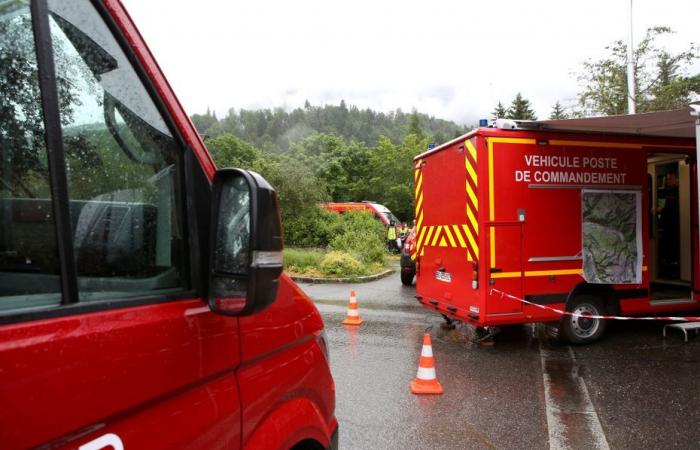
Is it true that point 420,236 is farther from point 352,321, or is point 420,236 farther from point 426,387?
point 426,387

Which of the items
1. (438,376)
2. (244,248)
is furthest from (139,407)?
(438,376)

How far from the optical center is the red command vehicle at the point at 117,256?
1.11m

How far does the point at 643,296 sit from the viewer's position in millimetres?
7129

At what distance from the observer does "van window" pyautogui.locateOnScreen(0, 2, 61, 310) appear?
1156 millimetres

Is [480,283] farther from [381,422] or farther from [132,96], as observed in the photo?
[132,96]

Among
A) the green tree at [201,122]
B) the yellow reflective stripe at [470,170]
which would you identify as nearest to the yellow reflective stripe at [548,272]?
the yellow reflective stripe at [470,170]

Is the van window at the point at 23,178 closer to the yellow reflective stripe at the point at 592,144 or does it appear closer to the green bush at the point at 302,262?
the yellow reflective stripe at the point at 592,144

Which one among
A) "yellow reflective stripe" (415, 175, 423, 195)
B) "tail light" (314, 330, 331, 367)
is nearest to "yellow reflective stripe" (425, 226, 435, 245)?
"yellow reflective stripe" (415, 175, 423, 195)

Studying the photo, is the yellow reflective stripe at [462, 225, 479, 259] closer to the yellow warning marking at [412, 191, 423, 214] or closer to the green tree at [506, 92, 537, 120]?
the yellow warning marking at [412, 191, 423, 214]

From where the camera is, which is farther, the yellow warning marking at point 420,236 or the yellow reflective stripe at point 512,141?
the yellow warning marking at point 420,236

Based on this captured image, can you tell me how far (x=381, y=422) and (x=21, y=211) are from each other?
3897 millimetres

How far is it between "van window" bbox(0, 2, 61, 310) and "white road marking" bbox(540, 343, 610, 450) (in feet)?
13.0

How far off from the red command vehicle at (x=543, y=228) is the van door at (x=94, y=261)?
5197 millimetres

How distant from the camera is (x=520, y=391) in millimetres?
5230
